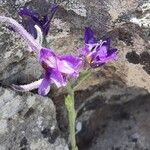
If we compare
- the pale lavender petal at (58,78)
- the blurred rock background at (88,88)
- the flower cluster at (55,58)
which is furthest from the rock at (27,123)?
the pale lavender petal at (58,78)

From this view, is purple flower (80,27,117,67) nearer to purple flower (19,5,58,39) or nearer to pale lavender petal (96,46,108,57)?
pale lavender petal (96,46,108,57)

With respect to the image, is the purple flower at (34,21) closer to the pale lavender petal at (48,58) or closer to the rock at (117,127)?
the pale lavender petal at (48,58)

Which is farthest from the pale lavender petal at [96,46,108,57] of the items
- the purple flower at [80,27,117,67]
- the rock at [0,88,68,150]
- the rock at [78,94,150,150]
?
the rock at [78,94,150,150]

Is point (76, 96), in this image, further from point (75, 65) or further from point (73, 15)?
point (75, 65)

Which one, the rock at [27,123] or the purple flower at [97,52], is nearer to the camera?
the purple flower at [97,52]

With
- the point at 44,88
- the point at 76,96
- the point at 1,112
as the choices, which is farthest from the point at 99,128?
the point at 44,88

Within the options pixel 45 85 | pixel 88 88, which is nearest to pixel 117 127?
pixel 88 88
